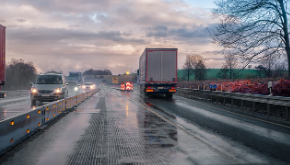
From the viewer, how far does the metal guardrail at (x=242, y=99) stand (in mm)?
12600

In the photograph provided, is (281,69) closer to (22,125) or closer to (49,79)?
(49,79)

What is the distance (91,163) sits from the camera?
551 cm

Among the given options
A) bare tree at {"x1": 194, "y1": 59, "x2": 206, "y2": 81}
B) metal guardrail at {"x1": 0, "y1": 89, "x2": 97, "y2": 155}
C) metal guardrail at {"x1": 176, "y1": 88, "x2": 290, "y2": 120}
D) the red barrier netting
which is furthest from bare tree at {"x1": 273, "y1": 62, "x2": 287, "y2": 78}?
bare tree at {"x1": 194, "y1": 59, "x2": 206, "y2": 81}

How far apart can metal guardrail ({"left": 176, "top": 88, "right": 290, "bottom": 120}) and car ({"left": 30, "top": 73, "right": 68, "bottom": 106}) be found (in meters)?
10.8

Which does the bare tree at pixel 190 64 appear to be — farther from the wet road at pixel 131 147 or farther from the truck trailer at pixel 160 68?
the wet road at pixel 131 147

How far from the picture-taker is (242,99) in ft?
54.2

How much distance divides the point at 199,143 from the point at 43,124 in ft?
18.3

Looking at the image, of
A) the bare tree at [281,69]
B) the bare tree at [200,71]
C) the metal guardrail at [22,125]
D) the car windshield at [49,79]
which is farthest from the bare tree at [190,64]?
the metal guardrail at [22,125]

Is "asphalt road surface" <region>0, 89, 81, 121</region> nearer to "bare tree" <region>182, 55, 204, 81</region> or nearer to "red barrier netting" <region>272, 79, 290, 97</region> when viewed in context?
"red barrier netting" <region>272, 79, 290, 97</region>

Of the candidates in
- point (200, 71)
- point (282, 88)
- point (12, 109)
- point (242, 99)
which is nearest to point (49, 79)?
point (12, 109)

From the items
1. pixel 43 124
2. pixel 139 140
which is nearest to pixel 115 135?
pixel 139 140

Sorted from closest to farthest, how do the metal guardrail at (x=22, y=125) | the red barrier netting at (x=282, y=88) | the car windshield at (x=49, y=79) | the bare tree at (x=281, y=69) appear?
the metal guardrail at (x=22, y=125)
the red barrier netting at (x=282, y=88)
the car windshield at (x=49, y=79)
the bare tree at (x=281, y=69)

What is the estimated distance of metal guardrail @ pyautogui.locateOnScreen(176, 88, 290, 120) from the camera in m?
12.6

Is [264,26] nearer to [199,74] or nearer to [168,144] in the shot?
[168,144]
